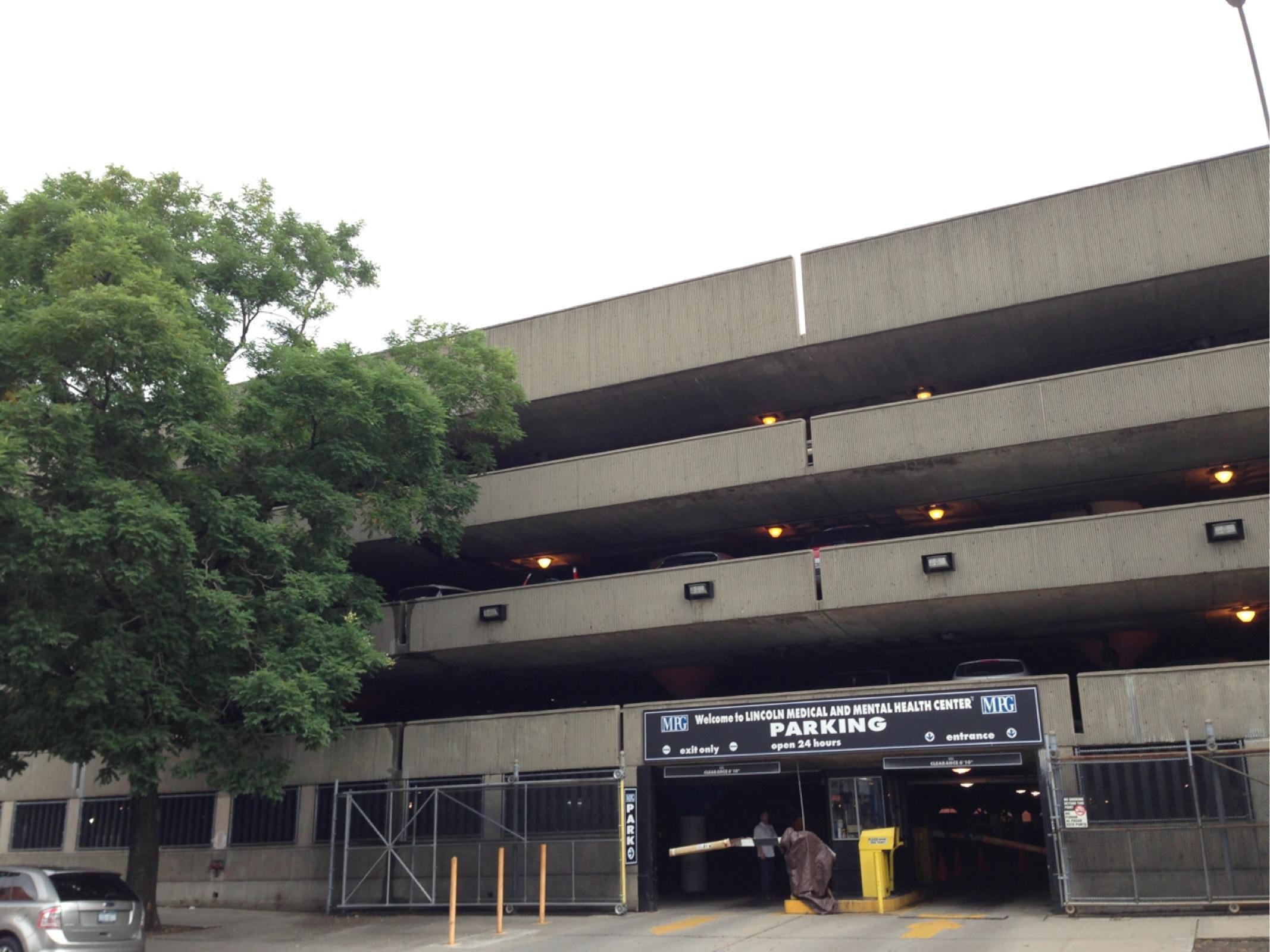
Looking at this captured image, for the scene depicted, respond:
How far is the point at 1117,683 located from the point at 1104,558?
297 centimetres

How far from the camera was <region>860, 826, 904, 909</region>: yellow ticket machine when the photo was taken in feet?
62.3

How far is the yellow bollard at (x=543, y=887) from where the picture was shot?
1909 centimetres

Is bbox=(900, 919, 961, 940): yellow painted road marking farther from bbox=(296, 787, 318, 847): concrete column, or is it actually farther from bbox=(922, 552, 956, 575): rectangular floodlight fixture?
bbox=(296, 787, 318, 847): concrete column

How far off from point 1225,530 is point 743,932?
37.1 feet

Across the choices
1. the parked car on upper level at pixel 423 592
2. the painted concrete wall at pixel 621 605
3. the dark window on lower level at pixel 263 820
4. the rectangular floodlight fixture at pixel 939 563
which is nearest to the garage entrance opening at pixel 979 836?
the rectangular floodlight fixture at pixel 939 563

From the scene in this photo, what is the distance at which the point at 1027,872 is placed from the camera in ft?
93.6

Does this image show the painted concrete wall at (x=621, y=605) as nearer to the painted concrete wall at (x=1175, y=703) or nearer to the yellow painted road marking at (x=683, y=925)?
the painted concrete wall at (x=1175, y=703)

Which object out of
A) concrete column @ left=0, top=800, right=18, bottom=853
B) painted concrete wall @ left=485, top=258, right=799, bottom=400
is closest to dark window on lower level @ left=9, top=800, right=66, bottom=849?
concrete column @ left=0, top=800, right=18, bottom=853

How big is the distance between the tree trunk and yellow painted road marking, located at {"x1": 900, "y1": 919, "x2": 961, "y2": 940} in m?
13.5

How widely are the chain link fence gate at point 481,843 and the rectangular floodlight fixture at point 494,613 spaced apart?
3.97 m

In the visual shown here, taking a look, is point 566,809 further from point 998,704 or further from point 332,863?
point 998,704

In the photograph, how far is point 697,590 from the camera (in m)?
23.6

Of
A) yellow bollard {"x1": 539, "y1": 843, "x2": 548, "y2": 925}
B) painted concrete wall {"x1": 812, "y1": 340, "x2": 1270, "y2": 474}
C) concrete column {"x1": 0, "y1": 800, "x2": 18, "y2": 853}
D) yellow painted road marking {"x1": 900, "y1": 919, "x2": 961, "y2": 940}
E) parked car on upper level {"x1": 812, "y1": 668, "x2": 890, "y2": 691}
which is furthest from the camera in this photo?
concrete column {"x1": 0, "y1": 800, "x2": 18, "y2": 853}

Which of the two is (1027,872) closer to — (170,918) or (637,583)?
(637,583)
